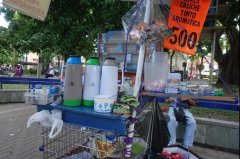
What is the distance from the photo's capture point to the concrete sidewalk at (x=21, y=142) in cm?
463

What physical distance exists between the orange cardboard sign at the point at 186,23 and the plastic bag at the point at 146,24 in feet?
0.68

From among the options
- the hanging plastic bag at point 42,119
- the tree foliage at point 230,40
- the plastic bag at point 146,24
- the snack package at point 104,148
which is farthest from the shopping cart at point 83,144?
the tree foliage at point 230,40

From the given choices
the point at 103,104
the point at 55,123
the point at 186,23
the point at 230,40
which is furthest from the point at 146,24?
the point at 230,40

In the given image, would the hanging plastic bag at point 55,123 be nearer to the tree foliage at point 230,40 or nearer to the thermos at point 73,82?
the thermos at point 73,82

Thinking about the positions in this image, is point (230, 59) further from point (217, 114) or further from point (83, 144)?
point (83, 144)

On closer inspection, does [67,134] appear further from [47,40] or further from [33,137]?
[47,40]

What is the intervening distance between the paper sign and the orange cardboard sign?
128 cm

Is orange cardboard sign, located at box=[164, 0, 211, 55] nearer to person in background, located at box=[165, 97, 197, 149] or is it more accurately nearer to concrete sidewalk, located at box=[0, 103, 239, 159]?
person in background, located at box=[165, 97, 197, 149]

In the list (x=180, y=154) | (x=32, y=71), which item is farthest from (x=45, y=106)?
(x=32, y=71)

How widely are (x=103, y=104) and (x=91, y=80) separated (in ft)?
0.91

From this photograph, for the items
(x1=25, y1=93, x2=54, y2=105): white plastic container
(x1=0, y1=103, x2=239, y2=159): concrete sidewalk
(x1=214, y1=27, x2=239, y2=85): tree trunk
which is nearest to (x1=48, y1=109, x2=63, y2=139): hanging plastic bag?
(x1=25, y1=93, x2=54, y2=105): white plastic container

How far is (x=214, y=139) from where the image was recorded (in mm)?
5371

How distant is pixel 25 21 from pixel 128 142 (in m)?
6.57

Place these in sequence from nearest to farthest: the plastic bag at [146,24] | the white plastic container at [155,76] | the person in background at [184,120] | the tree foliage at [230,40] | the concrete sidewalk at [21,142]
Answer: the plastic bag at [146,24], the white plastic container at [155,76], the concrete sidewalk at [21,142], the person in background at [184,120], the tree foliage at [230,40]
